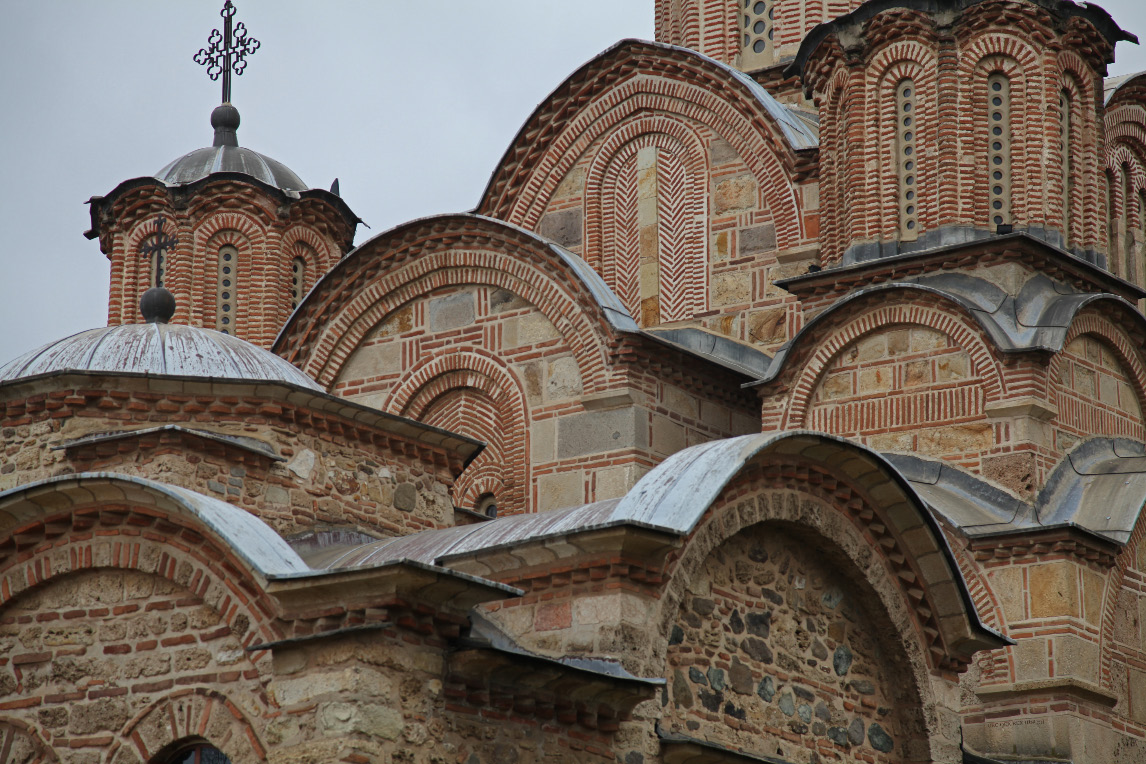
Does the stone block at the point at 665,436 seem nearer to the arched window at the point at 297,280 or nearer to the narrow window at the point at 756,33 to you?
the arched window at the point at 297,280

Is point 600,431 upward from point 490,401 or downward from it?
downward

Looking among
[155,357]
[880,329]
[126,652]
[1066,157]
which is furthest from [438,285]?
[126,652]

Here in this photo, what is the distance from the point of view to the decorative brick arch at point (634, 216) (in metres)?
16.8

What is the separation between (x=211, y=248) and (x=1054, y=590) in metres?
8.68

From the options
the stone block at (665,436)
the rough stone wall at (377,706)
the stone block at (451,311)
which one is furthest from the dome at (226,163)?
the rough stone wall at (377,706)

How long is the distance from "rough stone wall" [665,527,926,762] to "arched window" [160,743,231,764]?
7.54 ft

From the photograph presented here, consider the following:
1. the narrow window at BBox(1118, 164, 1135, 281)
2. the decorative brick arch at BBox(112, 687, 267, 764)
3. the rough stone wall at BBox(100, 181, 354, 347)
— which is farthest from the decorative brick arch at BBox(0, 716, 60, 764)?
the narrow window at BBox(1118, 164, 1135, 281)

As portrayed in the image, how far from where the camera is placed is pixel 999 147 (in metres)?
14.9

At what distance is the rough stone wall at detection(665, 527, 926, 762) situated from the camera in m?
10.1

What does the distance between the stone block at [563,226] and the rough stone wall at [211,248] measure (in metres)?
2.41

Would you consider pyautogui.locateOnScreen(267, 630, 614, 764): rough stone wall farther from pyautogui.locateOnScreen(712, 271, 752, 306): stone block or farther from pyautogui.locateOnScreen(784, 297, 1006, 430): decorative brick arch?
pyautogui.locateOnScreen(712, 271, 752, 306): stone block

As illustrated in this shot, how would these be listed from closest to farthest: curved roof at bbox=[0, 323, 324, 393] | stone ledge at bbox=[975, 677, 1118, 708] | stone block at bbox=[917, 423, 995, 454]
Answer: curved roof at bbox=[0, 323, 324, 393] < stone ledge at bbox=[975, 677, 1118, 708] < stone block at bbox=[917, 423, 995, 454]

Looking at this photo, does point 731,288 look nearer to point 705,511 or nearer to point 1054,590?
point 1054,590

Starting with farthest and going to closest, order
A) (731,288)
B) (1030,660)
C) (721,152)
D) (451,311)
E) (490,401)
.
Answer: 1. (721,152)
2. (731,288)
3. (451,311)
4. (490,401)
5. (1030,660)
